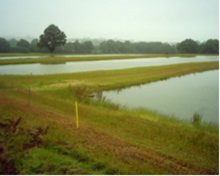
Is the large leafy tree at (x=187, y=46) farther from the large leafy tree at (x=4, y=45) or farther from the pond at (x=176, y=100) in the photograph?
the large leafy tree at (x=4, y=45)

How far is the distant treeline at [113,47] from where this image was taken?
6.88m

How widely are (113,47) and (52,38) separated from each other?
2341mm

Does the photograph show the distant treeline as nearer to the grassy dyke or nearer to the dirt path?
the grassy dyke

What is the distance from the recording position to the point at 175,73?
787 inches

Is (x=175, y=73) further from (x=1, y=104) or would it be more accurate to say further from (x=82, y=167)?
(x=82, y=167)

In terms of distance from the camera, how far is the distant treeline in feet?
22.6

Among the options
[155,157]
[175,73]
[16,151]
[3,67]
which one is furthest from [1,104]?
[175,73]

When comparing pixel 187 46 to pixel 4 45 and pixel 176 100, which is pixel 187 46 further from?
pixel 4 45

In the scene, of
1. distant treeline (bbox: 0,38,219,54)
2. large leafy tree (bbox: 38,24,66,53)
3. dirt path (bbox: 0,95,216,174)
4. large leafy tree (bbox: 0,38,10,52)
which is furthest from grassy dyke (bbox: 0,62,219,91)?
dirt path (bbox: 0,95,216,174)

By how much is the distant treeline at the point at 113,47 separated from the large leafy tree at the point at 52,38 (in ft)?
0.47

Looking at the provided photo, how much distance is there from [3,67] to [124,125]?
3.38m

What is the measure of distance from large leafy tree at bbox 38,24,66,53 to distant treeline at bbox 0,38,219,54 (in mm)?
143

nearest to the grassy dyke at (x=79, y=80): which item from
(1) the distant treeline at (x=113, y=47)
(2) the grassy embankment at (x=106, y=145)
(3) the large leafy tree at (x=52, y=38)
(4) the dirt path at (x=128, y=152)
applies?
(2) the grassy embankment at (x=106, y=145)

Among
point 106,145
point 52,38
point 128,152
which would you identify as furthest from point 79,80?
point 128,152
